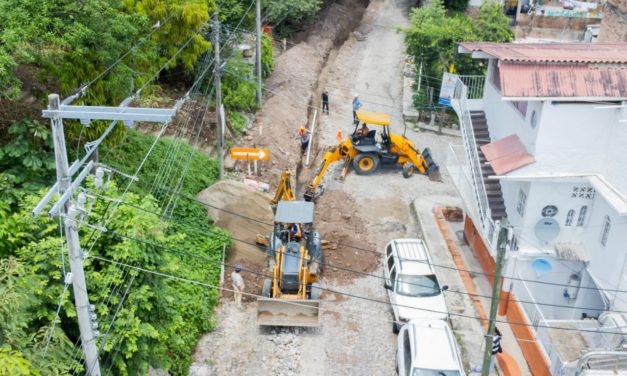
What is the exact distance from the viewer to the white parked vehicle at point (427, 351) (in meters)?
15.8

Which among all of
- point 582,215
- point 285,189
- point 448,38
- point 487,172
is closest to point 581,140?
point 582,215

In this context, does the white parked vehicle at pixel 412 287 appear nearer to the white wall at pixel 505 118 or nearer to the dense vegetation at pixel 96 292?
the white wall at pixel 505 118

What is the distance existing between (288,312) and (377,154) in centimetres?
1133

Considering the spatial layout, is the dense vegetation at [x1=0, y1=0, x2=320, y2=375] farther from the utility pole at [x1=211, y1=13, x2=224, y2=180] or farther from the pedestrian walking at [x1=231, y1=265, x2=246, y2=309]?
the utility pole at [x1=211, y1=13, x2=224, y2=180]

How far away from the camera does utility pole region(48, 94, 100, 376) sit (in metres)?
10.1

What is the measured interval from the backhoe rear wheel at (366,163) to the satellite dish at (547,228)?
415 inches

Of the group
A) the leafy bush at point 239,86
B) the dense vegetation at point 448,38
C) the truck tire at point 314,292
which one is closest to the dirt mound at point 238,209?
the truck tire at point 314,292

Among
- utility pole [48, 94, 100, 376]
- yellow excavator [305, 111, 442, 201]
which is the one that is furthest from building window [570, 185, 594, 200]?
utility pole [48, 94, 100, 376]

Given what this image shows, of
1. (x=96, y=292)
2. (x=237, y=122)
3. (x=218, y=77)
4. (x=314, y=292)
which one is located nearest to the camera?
(x=96, y=292)

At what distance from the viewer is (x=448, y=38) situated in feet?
109

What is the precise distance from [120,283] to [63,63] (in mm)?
7103

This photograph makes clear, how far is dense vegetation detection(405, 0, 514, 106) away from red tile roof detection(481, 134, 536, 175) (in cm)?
1430

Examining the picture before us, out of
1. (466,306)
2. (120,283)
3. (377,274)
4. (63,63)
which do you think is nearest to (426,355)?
(466,306)

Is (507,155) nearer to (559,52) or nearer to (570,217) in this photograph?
(570,217)
